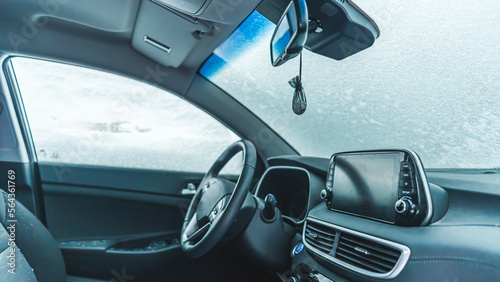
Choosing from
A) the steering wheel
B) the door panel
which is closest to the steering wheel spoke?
the steering wheel

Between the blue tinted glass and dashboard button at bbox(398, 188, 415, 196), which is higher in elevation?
the blue tinted glass

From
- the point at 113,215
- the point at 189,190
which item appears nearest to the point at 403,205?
the point at 189,190

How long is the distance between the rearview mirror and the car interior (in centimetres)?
1

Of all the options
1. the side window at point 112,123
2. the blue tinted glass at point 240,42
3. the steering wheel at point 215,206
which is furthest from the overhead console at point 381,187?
the side window at point 112,123

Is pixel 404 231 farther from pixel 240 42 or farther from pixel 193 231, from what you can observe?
pixel 240 42

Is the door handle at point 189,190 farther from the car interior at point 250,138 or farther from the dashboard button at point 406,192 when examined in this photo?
the dashboard button at point 406,192

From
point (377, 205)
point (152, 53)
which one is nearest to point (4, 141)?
point (152, 53)

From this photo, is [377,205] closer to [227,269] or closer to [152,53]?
[227,269]

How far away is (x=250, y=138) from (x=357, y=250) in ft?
4.53

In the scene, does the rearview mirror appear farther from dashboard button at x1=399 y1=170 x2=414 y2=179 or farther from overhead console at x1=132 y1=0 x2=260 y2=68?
dashboard button at x1=399 y1=170 x2=414 y2=179

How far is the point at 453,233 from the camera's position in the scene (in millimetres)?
1065

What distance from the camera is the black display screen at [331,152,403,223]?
125 centimetres

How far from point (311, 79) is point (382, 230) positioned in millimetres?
1109

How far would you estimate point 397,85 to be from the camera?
1.72 metres
